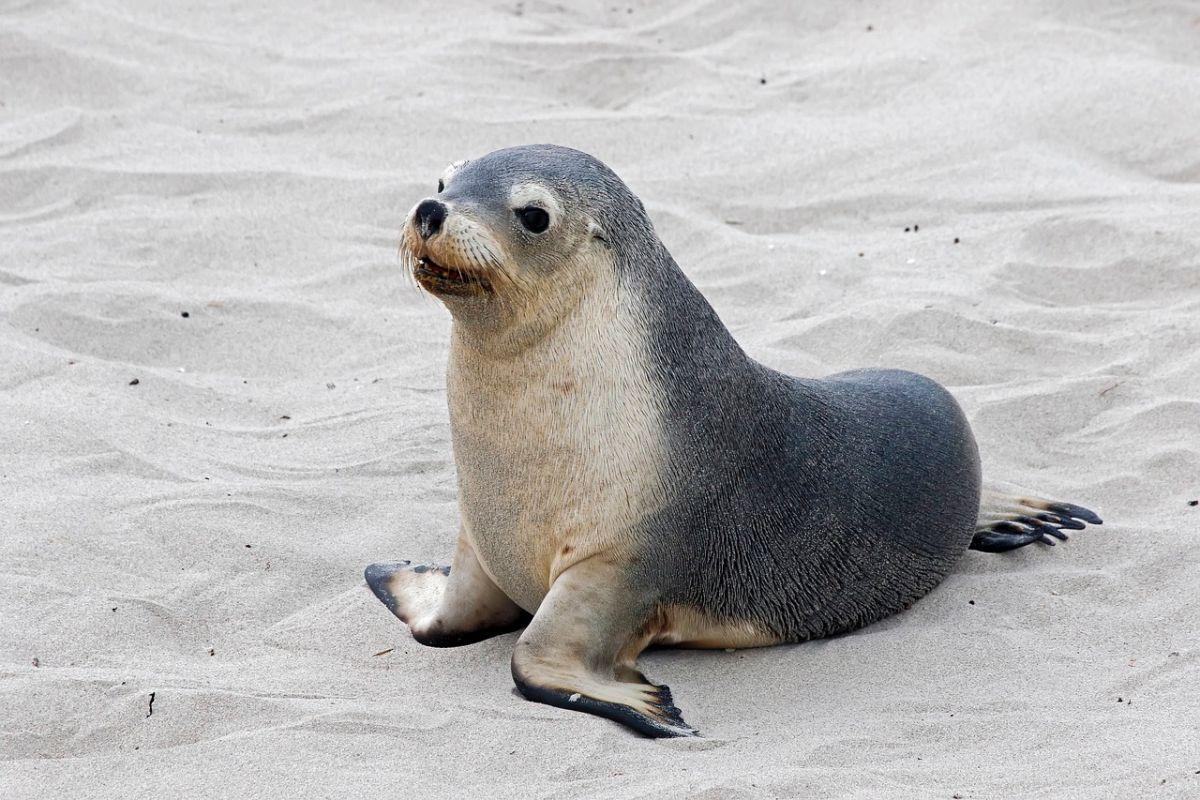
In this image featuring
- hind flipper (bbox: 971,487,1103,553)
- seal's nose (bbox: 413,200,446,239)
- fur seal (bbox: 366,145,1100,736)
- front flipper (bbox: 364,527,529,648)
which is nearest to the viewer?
seal's nose (bbox: 413,200,446,239)

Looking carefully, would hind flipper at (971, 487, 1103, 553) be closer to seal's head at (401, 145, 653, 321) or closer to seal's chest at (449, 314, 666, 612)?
seal's chest at (449, 314, 666, 612)

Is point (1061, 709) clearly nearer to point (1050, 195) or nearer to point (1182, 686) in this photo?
point (1182, 686)

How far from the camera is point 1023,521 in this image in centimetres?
486

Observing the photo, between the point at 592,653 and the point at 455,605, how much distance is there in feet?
1.71

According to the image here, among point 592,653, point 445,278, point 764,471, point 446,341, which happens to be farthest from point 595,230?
point 446,341

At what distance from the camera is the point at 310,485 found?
505 cm

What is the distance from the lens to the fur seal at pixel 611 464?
388 cm

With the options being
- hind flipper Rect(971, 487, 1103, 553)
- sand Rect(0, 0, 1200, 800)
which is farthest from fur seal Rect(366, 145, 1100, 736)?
hind flipper Rect(971, 487, 1103, 553)

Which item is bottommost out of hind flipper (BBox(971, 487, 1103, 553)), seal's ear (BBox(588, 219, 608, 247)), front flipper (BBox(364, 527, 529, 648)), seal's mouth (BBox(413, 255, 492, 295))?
Answer: front flipper (BBox(364, 527, 529, 648))

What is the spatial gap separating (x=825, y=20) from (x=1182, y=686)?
6.88m

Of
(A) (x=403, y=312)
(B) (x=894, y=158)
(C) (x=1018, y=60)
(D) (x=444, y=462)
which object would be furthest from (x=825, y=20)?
(D) (x=444, y=462)

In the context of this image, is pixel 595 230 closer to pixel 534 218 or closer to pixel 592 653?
pixel 534 218

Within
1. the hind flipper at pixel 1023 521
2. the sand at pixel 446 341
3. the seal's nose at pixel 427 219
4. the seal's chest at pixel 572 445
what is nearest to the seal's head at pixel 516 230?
the seal's nose at pixel 427 219

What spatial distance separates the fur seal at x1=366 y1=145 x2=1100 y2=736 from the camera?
3.88 metres
